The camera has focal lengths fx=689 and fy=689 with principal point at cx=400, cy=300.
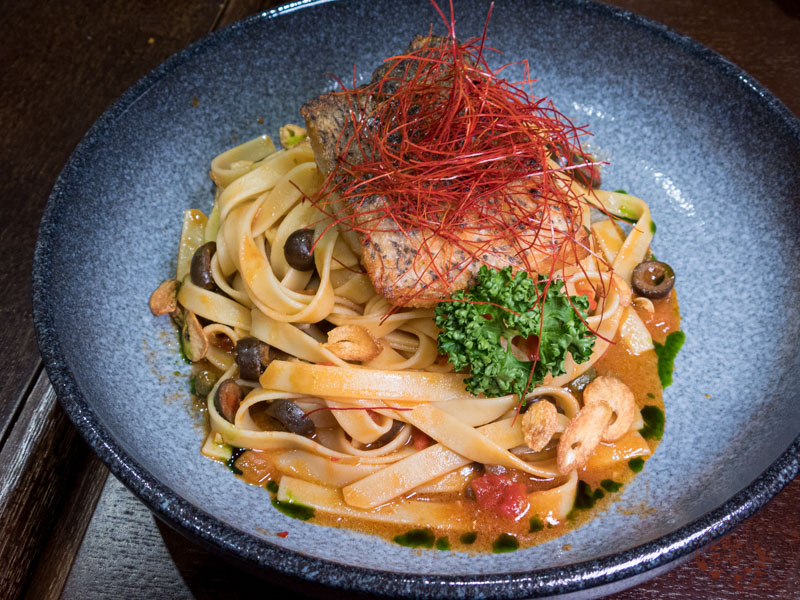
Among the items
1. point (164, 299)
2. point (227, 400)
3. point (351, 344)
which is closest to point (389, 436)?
point (351, 344)

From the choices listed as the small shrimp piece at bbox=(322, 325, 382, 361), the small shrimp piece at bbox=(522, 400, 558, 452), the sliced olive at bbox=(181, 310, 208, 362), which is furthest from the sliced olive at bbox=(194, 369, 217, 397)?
the small shrimp piece at bbox=(522, 400, 558, 452)

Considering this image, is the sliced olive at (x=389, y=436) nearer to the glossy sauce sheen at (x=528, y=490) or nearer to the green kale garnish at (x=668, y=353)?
the glossy sauce sheen at (x=528, y=490)

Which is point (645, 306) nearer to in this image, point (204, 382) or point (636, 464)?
point (636, 464)

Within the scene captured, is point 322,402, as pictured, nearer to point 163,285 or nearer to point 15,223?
point 163,285

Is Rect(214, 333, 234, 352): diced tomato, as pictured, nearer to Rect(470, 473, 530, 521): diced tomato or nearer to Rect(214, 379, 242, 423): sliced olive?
Rect(214, 379, 242, 423): sliced olive

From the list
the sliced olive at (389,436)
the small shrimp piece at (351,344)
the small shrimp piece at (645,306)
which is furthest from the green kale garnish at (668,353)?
the small shrimp piece at (351,344)

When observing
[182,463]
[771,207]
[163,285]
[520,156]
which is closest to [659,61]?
[771,207]
